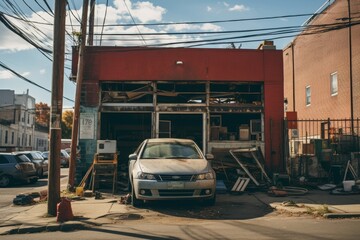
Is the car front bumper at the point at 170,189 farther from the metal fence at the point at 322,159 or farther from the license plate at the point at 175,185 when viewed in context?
the metal fence at the point at 322,159

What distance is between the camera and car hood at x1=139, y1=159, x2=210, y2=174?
9023 mm

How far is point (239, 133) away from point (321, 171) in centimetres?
317

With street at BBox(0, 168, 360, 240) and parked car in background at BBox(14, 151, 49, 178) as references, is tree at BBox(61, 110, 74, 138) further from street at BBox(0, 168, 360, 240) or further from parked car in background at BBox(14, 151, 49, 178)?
street at BBox(0, 168, 360, 240)

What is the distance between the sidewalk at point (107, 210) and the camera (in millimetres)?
7562

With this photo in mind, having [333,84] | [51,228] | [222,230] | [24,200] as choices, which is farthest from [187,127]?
[333,84]

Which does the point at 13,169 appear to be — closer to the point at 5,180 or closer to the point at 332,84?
the point at 5,180

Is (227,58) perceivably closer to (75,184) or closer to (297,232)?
(75,184)

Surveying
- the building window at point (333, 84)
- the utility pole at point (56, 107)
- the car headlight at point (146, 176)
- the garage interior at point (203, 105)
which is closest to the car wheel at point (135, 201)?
the car headlight at point (146, 176)

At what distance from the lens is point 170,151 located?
10.4m

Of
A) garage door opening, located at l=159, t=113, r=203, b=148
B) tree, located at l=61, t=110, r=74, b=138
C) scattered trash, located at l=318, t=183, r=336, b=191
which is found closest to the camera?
scattered trash, located at l=318, t=183, r=336, b=191

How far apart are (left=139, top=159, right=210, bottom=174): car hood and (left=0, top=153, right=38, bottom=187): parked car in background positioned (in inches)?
374

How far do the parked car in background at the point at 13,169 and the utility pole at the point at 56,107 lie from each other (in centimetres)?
934

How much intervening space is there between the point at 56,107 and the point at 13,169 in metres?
9.58

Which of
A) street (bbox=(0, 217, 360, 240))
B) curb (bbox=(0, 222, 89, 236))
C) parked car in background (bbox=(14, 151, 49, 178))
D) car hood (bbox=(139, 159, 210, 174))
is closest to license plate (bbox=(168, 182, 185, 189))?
car hood (bbox=(139, 159, 210, 174))
